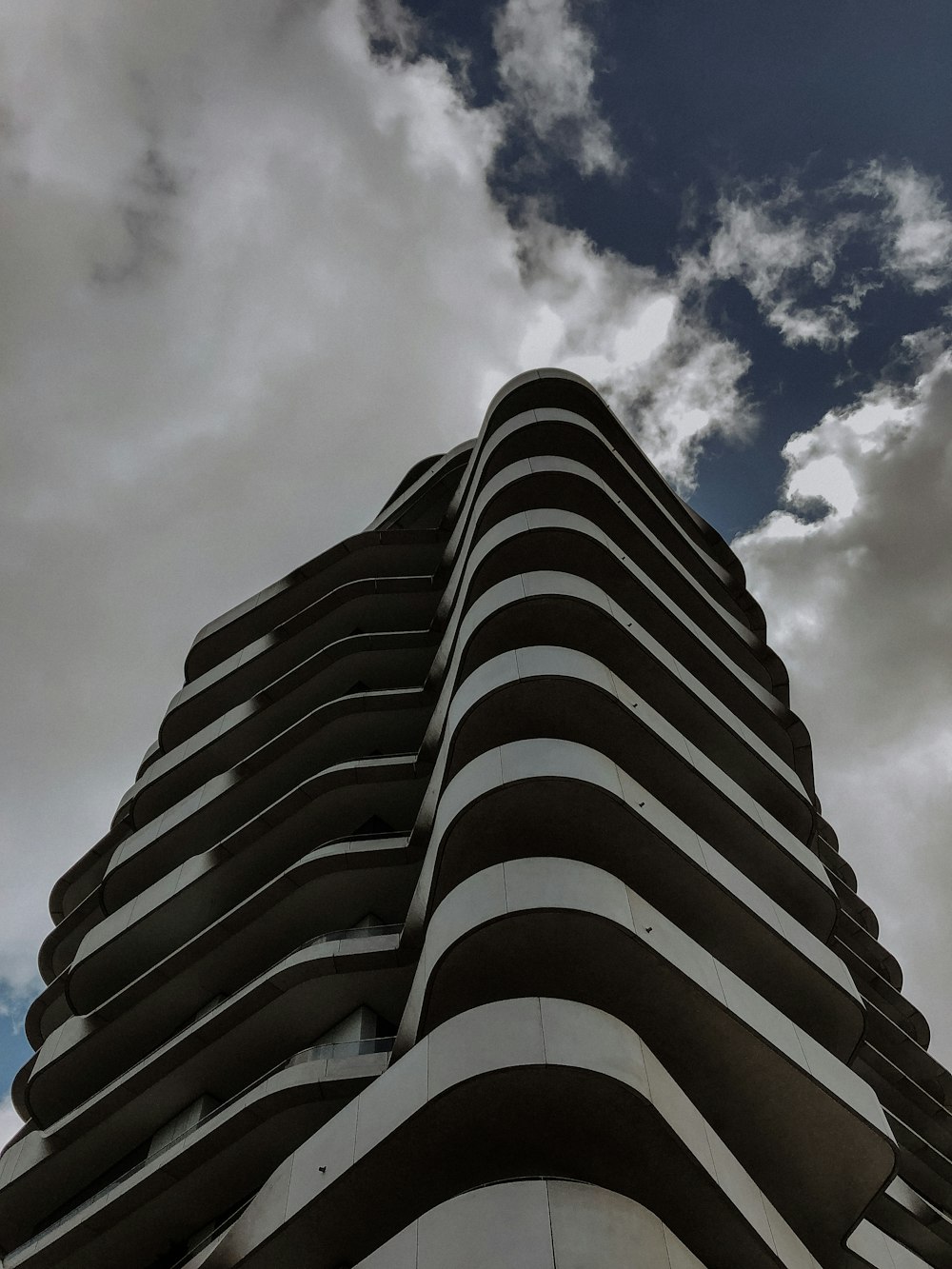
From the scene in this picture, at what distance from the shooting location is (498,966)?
13547mm

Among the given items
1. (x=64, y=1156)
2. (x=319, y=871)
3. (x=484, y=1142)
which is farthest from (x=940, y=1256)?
(x=64, y=1156)

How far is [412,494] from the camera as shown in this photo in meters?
36.2

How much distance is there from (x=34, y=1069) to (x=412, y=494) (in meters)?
22.2

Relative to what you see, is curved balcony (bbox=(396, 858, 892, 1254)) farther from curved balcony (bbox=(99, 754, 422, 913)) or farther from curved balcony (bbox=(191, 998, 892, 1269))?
curved balcony (bbox=(99, 754, 422, 913))

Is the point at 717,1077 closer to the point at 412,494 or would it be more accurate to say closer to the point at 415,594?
the point at 415,594

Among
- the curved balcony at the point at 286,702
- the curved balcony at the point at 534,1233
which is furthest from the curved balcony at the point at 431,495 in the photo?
the curved balcony at the point at 534,1233

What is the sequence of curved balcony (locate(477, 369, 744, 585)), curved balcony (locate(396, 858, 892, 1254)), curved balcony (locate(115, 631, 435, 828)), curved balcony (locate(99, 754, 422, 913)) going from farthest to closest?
curved balcony (locate(477, 369, 744, 585)) → curved balcony (locate(115, 631, 435, 828)) → curved balcony (locate(99, 754, 422, 913)) → curved balcony (locate(396, 858, 892, 1254))

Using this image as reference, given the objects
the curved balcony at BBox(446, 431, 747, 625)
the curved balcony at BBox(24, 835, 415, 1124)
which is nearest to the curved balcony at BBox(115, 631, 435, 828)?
the curved balcony at BBox(446, 431, 747, 625)

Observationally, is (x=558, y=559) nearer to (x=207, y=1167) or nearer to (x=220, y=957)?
(x=220, y=957)

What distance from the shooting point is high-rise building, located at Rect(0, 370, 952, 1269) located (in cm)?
1160

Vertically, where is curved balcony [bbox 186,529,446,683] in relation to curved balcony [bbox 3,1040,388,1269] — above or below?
above

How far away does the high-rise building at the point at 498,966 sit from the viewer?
457 inches

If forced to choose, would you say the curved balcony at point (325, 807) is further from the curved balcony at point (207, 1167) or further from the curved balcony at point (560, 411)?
the curved balcony at point (560, 411)

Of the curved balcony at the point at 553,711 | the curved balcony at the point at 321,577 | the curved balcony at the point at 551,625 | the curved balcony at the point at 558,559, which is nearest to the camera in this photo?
the curved balcony at the point at 553,711
